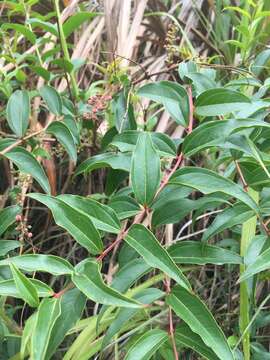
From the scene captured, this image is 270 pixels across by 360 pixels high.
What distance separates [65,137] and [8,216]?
6.0 inches

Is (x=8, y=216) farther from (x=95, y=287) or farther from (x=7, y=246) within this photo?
(x=95, y=287)

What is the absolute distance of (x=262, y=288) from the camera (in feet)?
3.35

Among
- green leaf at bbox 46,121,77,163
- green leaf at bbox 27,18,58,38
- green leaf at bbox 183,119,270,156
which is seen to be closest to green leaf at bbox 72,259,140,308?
green leaf at bbox 183,119,270,156

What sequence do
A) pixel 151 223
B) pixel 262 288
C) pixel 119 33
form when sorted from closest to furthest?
pixel 151 223 → pixel 262 288 → pixel 119 33

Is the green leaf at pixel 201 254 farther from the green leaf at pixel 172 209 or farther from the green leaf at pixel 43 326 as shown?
the green leaf at pixel 43 326

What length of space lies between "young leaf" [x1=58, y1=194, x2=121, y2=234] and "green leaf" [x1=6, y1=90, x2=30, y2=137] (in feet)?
0.99

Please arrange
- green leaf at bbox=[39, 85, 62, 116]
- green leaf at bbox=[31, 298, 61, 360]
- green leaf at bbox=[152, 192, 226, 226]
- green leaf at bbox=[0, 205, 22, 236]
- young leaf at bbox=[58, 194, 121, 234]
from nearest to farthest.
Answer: green leaf at bbox=[31, 298, 61, 360] → young leaf at bbox=[58, 194, 121, 234] → green leaf at bbox=[152, 192, 226, 226] → green leaf at bbox=[0, 205, 22, 236] → green leaf at bbox=[39, 85, 62, 116]

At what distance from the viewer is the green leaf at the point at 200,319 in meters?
0.54

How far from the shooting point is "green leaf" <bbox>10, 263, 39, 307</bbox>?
53 cm

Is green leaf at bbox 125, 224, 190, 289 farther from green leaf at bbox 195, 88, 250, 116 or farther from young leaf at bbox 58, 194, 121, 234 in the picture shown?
green leaf at bbox 195, 88, 250, 116

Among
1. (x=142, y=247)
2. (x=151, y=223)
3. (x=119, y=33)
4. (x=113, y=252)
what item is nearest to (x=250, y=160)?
(x=151, y=223)

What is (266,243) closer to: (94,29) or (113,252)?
(113,252)

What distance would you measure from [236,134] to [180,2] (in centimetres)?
90

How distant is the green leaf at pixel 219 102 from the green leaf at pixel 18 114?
298mm
